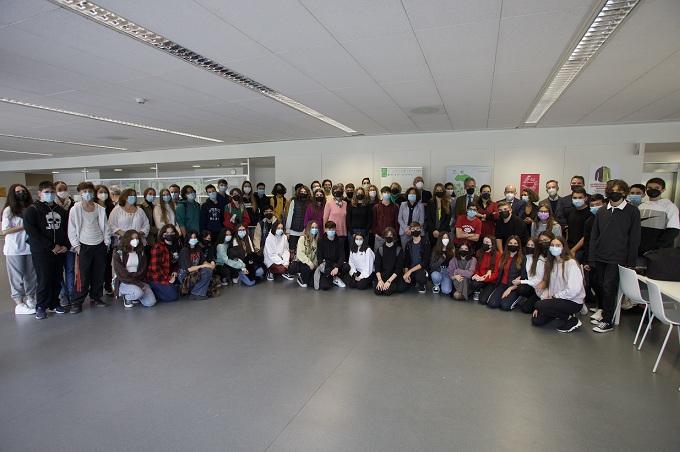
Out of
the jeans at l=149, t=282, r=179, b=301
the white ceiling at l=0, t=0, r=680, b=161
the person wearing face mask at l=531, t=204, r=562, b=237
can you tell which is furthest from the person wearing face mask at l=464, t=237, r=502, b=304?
the jeans at l=149, t=282, r=179, b=301

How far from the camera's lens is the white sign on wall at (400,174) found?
7.89 meters

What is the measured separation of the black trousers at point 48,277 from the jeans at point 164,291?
1.13 metres

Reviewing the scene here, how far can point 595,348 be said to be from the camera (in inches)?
140

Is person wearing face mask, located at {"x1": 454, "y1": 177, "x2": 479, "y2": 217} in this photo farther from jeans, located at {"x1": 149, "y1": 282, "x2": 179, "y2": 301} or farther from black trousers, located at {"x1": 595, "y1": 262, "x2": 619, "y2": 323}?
jeans, located at {"x1": 149, "y1": 282, "x2": 179, "y2": 301}

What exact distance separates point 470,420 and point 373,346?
1296mm

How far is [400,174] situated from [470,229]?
2.77 meters

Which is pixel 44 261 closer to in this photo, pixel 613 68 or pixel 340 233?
pixel 340 233

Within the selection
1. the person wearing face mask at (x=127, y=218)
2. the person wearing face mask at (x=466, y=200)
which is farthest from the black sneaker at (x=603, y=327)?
the person wearing face mask at (x=127, y=218)

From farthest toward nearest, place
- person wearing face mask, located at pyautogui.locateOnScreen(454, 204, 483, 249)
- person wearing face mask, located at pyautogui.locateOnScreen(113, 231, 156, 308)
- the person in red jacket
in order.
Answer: person wearing face mask, located at pyautogui.locateOnScreen(454, 204, 483, 249), the person in red jacket, person wearing face mask, located at pyautogui.locateOnScreen(113, 231, 156, 308)

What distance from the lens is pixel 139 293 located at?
480cm

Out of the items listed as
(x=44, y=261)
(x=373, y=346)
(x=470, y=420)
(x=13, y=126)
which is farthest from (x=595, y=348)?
(x=13, y=126)

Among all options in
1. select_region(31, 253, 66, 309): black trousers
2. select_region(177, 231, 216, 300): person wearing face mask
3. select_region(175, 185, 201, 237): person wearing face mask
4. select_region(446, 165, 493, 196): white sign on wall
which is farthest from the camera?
select_region(446, 165, 493, 196): white sign on wall

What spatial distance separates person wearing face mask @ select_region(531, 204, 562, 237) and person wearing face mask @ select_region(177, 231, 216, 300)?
514 cm

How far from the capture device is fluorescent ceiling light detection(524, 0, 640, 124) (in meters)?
2.57
